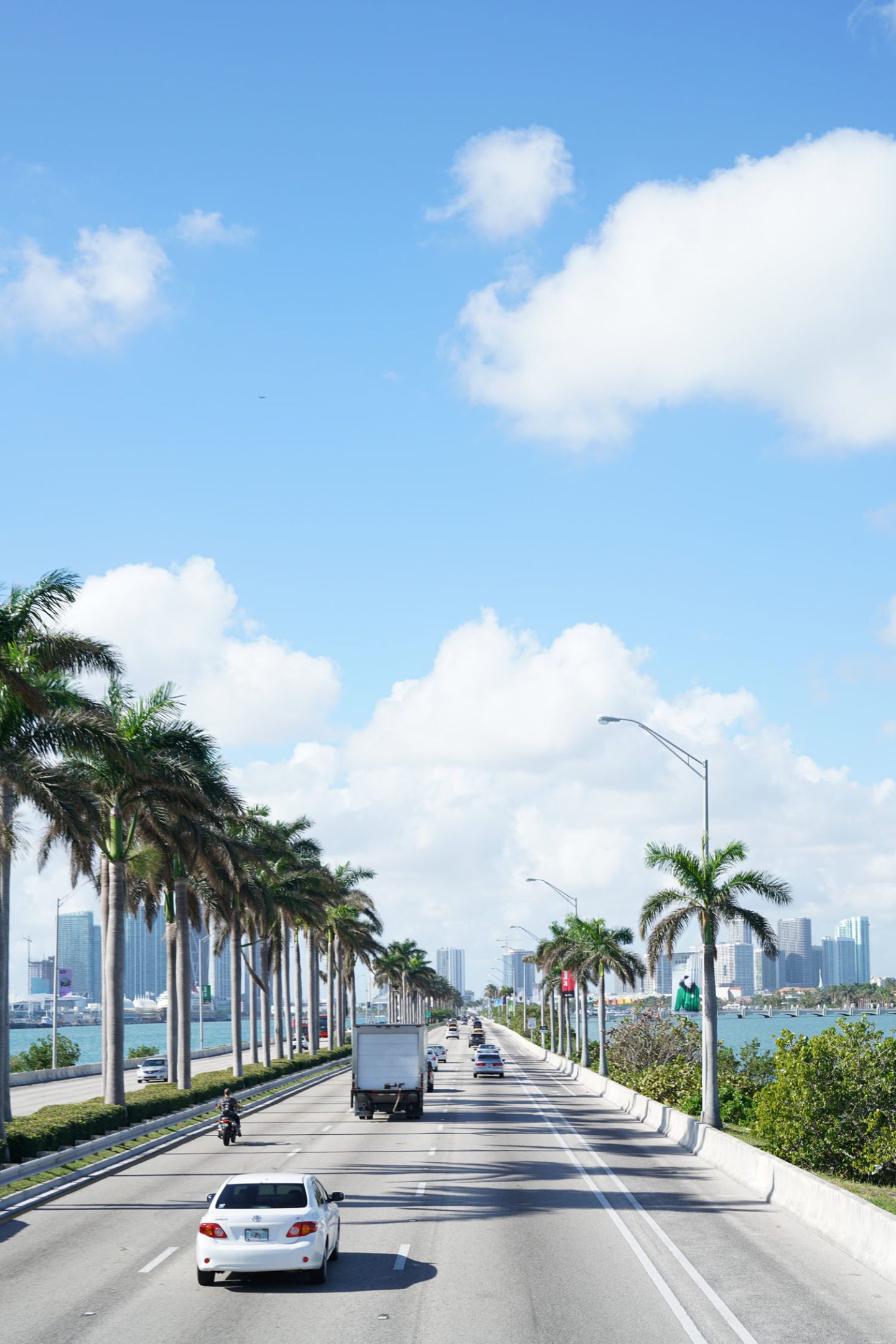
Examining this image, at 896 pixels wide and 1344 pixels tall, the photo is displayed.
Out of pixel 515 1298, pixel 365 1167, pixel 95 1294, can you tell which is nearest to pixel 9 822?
pixel 365 1167

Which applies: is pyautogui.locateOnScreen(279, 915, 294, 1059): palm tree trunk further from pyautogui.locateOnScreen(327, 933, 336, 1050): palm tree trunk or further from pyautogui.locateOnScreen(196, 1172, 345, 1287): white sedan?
pyautogui.locateOnScreen(196, 1172, 345, 1287): white sedan

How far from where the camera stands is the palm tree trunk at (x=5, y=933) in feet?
107

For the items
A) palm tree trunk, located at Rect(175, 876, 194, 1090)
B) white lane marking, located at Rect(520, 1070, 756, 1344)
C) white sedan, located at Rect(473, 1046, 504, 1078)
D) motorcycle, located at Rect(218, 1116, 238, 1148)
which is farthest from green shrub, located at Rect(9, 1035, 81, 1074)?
white lane marking, located at Rect(520, 1070, 756, 1344)

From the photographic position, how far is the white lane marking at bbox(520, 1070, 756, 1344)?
577 inches

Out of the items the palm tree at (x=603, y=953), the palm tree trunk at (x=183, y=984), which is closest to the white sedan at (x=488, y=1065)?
the palm tree at (x=603, y=953)

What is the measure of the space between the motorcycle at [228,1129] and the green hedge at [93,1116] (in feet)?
10.3

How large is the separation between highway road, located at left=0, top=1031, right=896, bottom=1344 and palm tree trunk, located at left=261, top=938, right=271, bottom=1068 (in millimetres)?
42975

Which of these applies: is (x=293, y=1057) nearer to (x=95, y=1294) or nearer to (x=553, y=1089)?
(x=553, y=1089)

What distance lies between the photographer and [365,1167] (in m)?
29.9

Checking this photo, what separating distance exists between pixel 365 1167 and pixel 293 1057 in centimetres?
5964

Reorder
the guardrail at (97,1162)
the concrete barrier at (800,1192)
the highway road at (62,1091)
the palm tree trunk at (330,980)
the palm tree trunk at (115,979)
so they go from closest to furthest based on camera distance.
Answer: the concrete barrier at (800,1192), the guardrail at (97,1162), the palm tree trunk at (115,979), the highway road at (62,1091), the palm tree trunk at (330,980)

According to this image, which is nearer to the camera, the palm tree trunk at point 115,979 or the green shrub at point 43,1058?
the palm tree trunk at point 115,979

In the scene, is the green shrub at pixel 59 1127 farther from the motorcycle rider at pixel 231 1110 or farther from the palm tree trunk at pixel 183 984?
the palm tree trunk at pixel 183 984

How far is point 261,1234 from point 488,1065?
186 ft
